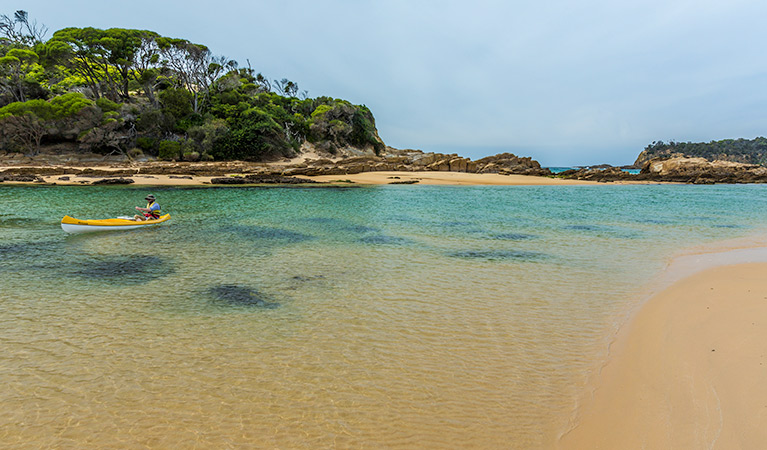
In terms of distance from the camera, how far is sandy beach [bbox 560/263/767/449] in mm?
3568

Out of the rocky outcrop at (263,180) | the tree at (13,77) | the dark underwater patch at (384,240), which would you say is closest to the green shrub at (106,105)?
the tree at (13,77)

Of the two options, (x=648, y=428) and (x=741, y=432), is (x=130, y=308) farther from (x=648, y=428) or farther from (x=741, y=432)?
(x=741, y=432)

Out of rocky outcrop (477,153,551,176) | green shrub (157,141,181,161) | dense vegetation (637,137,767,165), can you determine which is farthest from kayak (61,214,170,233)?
dense vegetation (637,137,767,165)

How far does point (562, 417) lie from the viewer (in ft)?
12.6

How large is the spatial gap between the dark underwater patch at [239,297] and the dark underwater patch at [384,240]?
5.56 m

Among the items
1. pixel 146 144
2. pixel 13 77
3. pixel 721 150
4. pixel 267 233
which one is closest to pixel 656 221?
pixel 267 233

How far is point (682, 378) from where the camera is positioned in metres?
4.56

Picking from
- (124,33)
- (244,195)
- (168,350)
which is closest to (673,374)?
(168,350)

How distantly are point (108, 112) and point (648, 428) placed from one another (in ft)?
187

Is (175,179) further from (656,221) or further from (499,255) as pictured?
(656,221)

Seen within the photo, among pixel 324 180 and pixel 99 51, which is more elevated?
pixel 99 51

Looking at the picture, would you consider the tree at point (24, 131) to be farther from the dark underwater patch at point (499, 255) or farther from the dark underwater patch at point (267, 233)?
the dark underwater patch at point (499, 255)

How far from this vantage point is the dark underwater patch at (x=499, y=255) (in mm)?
10703

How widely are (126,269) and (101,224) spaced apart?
580 cm
